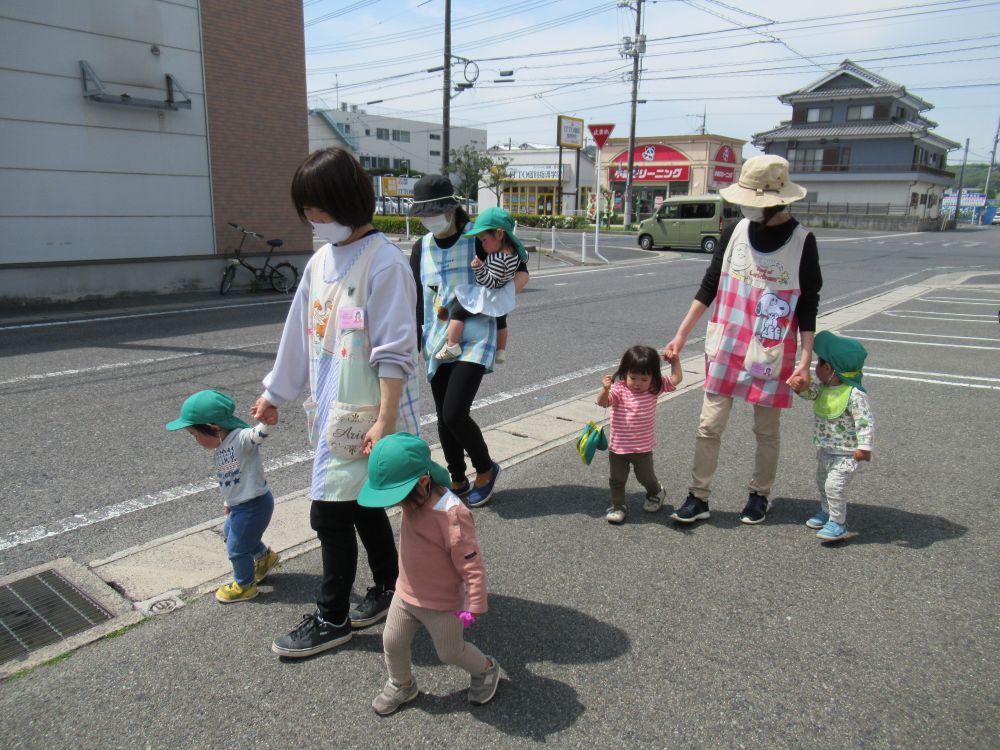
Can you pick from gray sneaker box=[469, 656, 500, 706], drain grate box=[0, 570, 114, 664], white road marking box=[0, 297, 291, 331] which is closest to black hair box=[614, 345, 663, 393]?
gray sneaker box=[469, 656, 500, 706]

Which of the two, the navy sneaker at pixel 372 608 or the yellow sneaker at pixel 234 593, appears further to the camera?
the yellow sneaker at pixel 234 593

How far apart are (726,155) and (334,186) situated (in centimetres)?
5585

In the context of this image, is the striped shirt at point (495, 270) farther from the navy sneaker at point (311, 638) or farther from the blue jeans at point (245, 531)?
the navy sneaker at point (311, 638)

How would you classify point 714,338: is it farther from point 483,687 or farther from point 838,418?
point 483,687

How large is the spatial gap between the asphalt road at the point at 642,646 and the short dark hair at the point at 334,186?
1.63 meters

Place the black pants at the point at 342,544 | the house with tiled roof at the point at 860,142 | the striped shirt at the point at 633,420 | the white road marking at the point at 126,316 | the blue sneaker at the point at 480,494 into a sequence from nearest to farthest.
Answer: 1. the black pants at the point at 342,544
2. the striped shirt at the point at 633,420
3. the blue sneaker at the point at 480,494
4. the white road marking at the point at 126,316
5. the house with tiled roof at the point at 860,142

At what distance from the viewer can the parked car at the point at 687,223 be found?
26656 mm

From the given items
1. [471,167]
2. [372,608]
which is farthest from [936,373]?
[471,167]

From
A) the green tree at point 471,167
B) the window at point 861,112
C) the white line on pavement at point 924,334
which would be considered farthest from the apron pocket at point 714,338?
the window at point 861,112

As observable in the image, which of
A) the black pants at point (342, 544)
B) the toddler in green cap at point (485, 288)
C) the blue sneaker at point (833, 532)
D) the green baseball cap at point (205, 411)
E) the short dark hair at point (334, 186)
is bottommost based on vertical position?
the blue sneaker at point (833, 532)

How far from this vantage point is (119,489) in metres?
4.18

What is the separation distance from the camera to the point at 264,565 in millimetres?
3174

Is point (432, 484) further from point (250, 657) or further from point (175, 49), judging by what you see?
point (175, 49)

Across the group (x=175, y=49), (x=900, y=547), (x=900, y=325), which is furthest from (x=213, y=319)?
(x=900, y=325)
